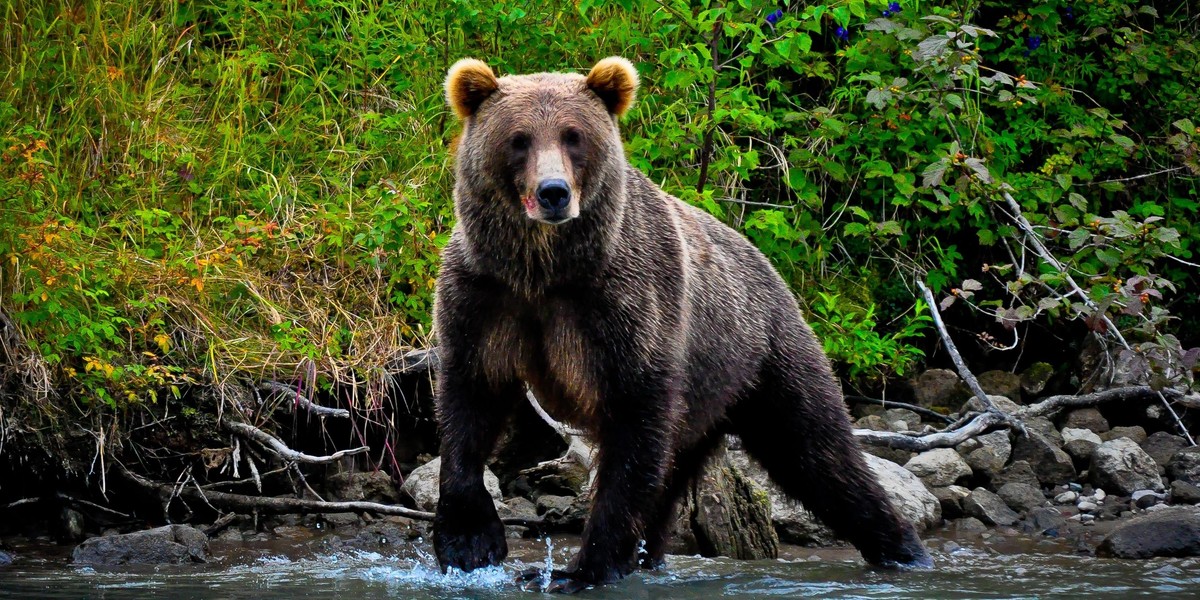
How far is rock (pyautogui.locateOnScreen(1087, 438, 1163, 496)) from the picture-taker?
294 inches

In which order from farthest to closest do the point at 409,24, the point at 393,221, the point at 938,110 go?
the point at 409,24, the point at 938,110, the point at 393,221

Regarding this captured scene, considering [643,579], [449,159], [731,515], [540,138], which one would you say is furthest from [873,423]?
[540,138]

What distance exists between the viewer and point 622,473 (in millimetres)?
5051

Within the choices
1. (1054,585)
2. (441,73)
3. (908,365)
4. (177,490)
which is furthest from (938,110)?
(177,490)

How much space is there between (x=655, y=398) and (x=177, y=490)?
2.62 m

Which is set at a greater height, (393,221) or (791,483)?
(393,221)

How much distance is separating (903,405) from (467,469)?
4.10 metres

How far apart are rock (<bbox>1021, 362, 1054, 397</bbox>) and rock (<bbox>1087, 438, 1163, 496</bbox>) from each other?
1.19 metres

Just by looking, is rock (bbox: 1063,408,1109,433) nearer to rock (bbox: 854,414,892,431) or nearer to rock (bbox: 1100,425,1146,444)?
rock (bbox: 1100,425,1146,444)

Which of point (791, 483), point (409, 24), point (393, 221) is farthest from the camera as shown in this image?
point (409, 24)

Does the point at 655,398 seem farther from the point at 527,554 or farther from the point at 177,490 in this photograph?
the point at 177,490

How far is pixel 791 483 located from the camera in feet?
20.0

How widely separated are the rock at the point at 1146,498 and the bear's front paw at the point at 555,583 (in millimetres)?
3619

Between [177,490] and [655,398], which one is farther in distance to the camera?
[177,490]
